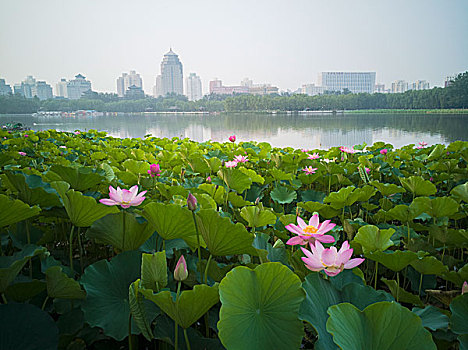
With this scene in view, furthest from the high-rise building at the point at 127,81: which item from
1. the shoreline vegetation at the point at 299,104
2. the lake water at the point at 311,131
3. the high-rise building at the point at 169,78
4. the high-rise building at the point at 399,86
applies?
the lake water at the point at 311,131

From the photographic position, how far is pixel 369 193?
1.16m

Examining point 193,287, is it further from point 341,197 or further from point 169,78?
point 169,78

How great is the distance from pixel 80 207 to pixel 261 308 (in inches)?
14.6

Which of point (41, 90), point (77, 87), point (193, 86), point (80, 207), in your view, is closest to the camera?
point (80, 207)

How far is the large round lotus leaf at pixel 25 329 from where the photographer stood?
370 mm

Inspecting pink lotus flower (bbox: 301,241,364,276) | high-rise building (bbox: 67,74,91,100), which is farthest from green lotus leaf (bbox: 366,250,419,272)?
high-rise building (bbox: 67,74,91,100)

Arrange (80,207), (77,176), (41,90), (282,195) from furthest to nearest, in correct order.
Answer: (41,90), (282,195), (77,176), (80,207)

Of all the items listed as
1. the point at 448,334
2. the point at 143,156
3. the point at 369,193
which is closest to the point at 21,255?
the point at 448,334

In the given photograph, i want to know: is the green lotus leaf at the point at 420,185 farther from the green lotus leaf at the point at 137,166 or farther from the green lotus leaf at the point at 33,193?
the green lotus leaf at the point at 33,193

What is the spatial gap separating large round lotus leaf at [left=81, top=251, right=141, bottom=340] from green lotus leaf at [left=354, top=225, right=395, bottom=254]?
18.3 inches

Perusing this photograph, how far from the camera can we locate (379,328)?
0.35 metres

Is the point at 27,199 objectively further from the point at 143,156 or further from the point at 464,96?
the point at 464,96

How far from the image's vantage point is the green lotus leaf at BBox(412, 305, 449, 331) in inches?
19.8

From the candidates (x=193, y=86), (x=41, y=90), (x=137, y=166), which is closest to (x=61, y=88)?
(x=41, y=90)
